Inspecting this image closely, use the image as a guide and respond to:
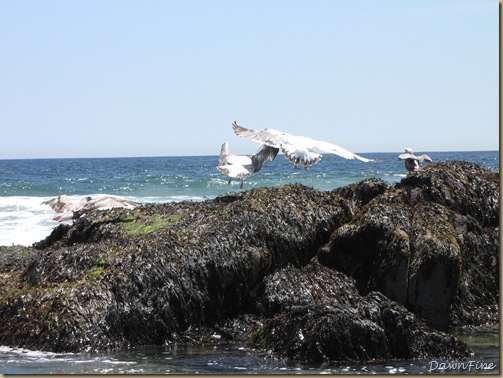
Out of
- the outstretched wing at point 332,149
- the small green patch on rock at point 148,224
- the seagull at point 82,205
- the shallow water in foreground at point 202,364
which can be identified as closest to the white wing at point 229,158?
the outstretched wing at point 332,149

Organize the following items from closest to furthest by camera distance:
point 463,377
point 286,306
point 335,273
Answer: point 463,377 → point 286,306 → point 335,273

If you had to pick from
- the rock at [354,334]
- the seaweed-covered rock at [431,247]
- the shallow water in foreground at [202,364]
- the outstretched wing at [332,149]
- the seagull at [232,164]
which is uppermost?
the outstretched wing at [332,149]

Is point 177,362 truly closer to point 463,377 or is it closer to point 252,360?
point 252,360

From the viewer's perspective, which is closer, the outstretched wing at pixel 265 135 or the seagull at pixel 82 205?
the seagull at pixel 82 205

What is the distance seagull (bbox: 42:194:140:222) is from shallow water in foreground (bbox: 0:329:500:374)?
412cm

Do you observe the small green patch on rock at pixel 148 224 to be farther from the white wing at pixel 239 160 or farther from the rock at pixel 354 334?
the white wing at pixel 239 160

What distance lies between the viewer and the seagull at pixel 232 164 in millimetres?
12094

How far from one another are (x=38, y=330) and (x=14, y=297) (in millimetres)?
520

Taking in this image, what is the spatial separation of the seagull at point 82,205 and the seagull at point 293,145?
6.50 feet

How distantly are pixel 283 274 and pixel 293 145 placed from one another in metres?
3.24

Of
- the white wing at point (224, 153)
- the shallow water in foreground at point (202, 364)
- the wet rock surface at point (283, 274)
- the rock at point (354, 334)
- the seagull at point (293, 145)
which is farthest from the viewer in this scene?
the white wing at point (224, 153)

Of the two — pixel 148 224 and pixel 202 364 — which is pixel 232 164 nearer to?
pixel 148 224

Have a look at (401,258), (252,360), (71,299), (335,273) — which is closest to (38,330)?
(71,299)

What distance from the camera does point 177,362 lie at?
684 cm
